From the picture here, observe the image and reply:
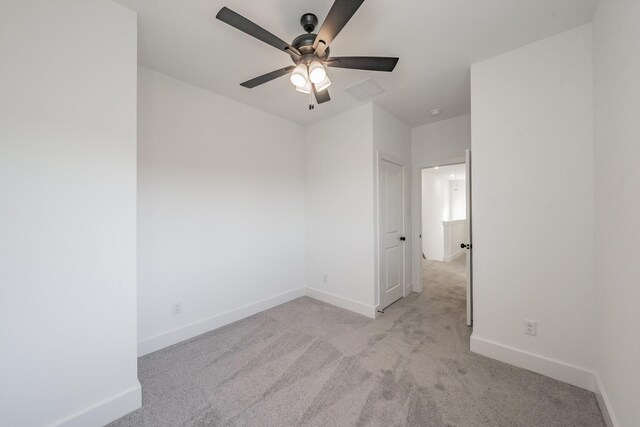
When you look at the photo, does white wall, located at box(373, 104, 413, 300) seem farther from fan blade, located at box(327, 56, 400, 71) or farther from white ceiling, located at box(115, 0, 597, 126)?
fan blade, located at box(327, 56, 400, 71)

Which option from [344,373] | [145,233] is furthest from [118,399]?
[344,373]

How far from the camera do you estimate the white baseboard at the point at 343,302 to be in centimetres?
298

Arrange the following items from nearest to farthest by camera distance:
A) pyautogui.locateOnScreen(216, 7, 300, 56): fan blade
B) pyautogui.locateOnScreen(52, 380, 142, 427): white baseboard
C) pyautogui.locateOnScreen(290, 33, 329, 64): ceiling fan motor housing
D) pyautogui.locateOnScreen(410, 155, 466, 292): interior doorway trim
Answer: pyautogui.locateOnScreen(216, 7, 300, 56): fan blade, pyautogui.locateOnScreen(52, 380, 142, 427): white baseboard, pyautogui.locateOnScreen(290, 33, 329, 64): ceiling fan motor housing, pyautogui.locateOnScreen(410, 155, 466, 292): interior doorway trim

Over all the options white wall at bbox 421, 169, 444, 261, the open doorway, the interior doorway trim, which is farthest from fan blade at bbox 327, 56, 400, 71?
white wall at bbox 421, 169, 444, 261

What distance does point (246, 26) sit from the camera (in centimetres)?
136

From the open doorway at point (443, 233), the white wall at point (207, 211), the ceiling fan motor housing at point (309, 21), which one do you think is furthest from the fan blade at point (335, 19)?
the open doorway at point (443, 233)

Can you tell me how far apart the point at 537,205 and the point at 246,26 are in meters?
2.51

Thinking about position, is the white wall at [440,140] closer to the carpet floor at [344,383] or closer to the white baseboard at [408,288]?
the white baseboard at [408,288]

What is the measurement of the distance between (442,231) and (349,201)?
15.6 ft

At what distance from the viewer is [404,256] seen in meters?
3.69

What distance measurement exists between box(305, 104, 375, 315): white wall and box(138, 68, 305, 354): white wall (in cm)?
35

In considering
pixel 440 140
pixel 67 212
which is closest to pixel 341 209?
pixel 440 140

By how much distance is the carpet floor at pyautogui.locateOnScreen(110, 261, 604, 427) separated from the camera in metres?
1.52

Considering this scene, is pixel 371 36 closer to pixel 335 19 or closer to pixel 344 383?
pixel 335 19
